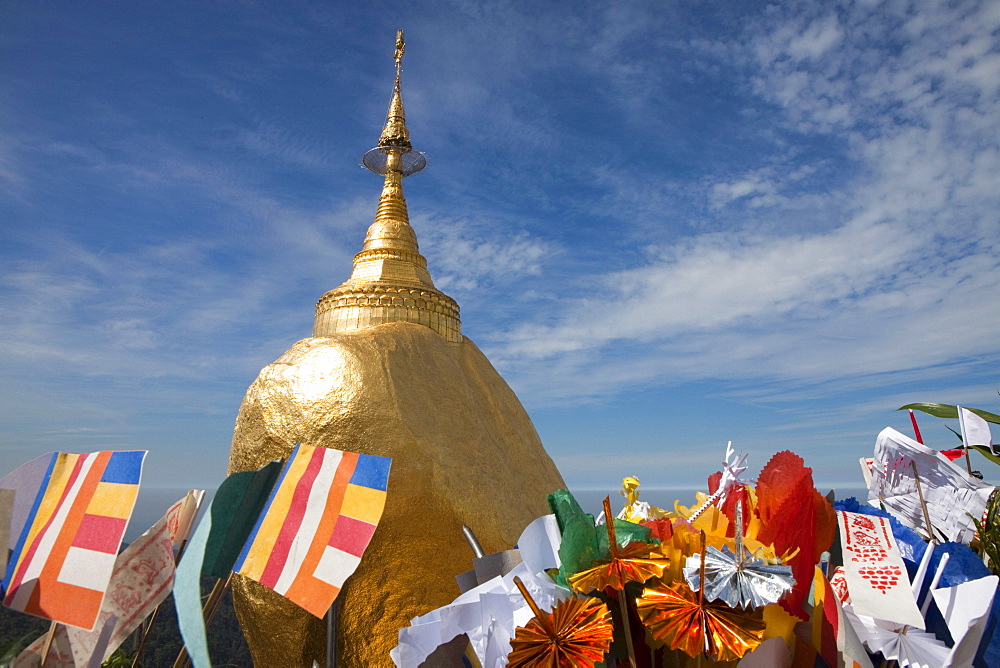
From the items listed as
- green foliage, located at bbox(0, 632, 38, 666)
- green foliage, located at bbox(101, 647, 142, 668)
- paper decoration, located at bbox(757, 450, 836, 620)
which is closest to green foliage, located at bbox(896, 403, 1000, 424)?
paper decoration, located at bbox(757, 450, 836, 620)

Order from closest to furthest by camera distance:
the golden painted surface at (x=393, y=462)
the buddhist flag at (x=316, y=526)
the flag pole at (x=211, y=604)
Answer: the buddhist flag at (x=316, y=526), the flag pole at (x=211, y=604), the golden painted surface at (x=393, y=462)

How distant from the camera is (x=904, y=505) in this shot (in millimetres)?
3590

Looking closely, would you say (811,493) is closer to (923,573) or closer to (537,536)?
(923,573)

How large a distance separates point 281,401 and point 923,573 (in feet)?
17.9

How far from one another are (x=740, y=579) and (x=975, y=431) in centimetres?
219

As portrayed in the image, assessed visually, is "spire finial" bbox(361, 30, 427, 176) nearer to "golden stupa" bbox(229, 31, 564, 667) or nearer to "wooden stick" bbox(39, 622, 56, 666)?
"golden stupa" bbox(229, 31, 564, 667)

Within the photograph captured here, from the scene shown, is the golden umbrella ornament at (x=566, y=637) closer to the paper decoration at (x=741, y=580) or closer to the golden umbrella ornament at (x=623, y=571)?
the golden umbrella ornament at (x=623, y=571)

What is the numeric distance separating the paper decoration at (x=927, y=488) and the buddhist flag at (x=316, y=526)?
2.77 metres

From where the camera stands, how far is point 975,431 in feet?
11.7

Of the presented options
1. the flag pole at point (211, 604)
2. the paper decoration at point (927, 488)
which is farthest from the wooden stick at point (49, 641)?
the paper decoration at point (927, 488)

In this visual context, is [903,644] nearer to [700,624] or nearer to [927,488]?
[700,624]

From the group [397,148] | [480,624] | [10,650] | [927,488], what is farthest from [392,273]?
[927,488]

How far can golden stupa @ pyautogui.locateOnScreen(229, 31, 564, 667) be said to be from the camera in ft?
18.8

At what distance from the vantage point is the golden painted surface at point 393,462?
226 inches
